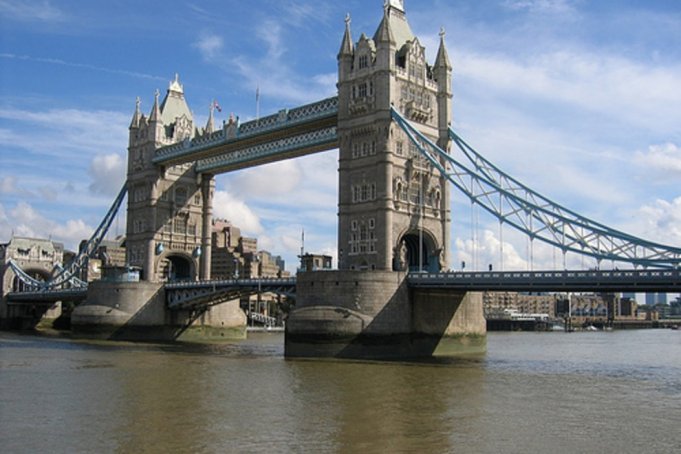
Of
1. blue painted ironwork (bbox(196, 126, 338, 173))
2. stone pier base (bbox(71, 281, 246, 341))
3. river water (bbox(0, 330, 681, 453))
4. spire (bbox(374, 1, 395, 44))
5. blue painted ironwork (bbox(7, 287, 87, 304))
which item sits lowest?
river water (bbox(0, 330, 681, 453))

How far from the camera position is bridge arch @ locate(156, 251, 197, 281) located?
8844cm

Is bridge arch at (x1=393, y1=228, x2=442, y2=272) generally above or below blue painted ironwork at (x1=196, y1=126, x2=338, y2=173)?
below

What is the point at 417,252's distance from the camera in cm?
6712

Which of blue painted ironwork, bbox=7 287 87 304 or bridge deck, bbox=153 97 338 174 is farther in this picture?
blue painted ironwork, bbox=7 287 87 304

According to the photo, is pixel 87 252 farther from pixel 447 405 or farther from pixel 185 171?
pixel 447 405

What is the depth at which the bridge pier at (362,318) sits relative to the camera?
53.5 m

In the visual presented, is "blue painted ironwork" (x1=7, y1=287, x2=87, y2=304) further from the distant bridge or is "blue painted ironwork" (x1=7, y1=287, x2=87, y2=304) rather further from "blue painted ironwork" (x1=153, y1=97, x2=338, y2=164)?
the distant bridge

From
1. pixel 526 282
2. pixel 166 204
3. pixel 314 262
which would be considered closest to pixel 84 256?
pixel 166 204

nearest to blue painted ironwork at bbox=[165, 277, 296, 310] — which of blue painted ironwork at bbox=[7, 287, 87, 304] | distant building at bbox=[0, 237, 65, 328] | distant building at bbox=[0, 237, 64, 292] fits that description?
blue painted ironwork at bbox=[7, 287, 87, 304]

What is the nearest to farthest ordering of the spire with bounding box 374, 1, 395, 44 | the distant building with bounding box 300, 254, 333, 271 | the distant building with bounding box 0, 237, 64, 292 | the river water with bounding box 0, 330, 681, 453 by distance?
1. the river water with bounding box 0, 330, 681, 453
2. the distant building with bounding box 300, 254, 333, 271
3. the spire with bounding box 374, 1, 395, 44
4. the distant building with bounding box 0, 237, 64, 292

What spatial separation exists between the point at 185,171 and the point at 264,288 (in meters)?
27.7

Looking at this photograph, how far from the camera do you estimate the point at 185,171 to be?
9062 cm

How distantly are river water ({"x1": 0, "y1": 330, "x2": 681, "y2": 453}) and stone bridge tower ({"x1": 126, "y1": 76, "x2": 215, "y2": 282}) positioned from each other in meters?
37.0

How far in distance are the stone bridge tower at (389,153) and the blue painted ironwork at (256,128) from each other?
3.92 m
